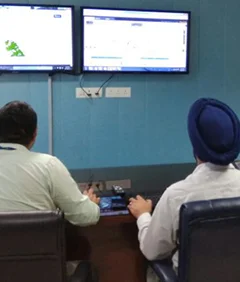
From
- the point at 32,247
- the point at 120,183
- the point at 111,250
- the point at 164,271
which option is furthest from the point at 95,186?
the point at 32,247

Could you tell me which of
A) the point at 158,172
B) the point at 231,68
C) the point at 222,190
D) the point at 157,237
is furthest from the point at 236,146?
the point at 231,68

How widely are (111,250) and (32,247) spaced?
30.0 inches

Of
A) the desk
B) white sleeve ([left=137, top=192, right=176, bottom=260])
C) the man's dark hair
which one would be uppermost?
the man's dark hair

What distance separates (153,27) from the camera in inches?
127

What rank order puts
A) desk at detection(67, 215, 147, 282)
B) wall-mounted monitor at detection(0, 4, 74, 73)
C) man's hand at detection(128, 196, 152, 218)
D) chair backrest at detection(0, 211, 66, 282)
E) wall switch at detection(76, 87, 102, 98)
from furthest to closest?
wall switch at detection(76, 87, 102, 98) < wall-mounted monitor at detection(0, 4, 74, 73) < desk at detection(67, 215, 147, 282) < man's hand at detection(128, 196, 152, 218) < chair backrest at detection(0, 211, 66, 282)

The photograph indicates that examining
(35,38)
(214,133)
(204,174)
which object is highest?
(35,38)

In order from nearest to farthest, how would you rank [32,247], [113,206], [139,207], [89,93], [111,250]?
1. [32,247]
2. [139,207]
3. [113,206]
4. [111,250]
5. [89,93]

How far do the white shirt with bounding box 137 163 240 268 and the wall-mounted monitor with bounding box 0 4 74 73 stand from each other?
1.85 metres

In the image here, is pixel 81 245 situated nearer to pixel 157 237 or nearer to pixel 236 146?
pixel 157 237

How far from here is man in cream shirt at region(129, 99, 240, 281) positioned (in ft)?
4.89

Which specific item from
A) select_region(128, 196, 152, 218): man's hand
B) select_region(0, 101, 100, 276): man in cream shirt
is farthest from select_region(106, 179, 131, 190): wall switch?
select_region(0, 101, 100, 276): man in cream shirt

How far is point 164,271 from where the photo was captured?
1571 millimetres

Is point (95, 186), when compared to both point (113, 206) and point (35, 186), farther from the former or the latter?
point (35, 186)

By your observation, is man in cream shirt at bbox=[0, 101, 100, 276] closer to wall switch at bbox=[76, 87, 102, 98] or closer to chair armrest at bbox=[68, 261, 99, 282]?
chair armrest at bbox=[68, 261, 99, 282]
